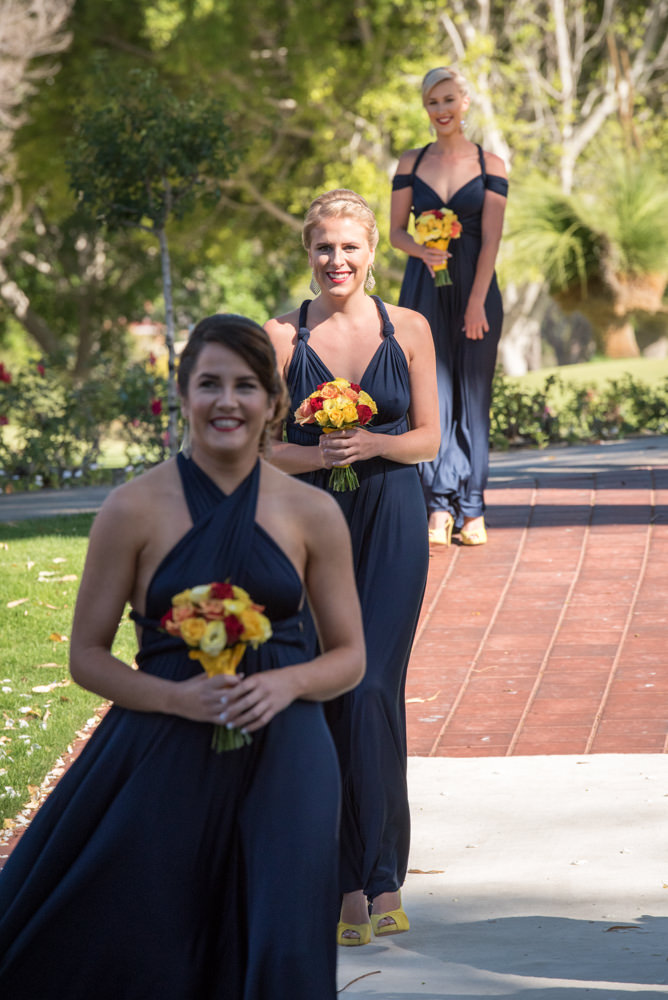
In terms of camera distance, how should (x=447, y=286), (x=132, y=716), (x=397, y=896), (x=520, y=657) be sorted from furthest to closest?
(x=447, y=286)
(x=520, y=657)
(x=397, y=896)
(x=132, y=716)

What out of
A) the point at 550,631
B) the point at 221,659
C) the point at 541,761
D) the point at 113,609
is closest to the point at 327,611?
the point at 221,659

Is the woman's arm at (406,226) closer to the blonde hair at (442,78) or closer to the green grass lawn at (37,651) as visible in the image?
the blonde hair at (442,78)

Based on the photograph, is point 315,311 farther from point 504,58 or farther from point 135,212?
point 504,58

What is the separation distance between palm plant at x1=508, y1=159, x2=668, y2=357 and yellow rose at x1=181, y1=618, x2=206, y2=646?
15542mm

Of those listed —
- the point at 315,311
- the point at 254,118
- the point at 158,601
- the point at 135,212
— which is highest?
the point at 254,118

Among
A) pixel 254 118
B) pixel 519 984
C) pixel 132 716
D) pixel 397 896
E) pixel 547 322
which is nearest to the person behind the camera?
pixel 132 716

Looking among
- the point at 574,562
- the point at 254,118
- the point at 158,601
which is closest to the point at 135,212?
the point at 574,562

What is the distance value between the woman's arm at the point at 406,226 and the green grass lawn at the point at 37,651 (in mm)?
2664

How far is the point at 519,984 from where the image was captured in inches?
152

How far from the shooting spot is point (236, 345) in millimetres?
3027

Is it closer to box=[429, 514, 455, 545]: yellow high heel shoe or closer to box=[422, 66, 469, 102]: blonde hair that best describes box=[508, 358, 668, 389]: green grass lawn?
box=[429, 514, 455, 545]: yellow high heel shoe

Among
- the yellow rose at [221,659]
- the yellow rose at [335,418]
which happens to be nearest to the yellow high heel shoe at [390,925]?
the yellow rose at [335,418]

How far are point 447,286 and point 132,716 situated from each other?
6.12 m

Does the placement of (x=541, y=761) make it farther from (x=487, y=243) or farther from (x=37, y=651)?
(x=487, y=243)
